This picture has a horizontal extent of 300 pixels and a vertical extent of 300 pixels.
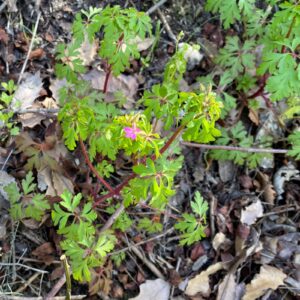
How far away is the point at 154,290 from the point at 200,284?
35cm

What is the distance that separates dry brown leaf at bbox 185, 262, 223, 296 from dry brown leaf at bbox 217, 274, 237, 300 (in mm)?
96

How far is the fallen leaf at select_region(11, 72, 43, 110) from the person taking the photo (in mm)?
3166

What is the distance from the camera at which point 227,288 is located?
10.4 ft

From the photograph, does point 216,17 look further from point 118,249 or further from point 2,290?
point 2,290

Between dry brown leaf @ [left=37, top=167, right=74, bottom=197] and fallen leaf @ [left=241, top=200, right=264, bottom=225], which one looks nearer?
dry brown leaf @ [left=37, top=167, right=74, bottom=197]

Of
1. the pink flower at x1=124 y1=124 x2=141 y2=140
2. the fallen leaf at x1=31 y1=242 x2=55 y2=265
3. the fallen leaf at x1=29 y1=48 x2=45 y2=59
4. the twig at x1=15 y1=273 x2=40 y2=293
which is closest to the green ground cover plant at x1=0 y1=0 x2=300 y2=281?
the pink flower at x1=124 y1=124 x2=141 y2=140

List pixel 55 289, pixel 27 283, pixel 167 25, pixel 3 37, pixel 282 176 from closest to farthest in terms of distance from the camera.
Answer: pixel 55 289
pixel 27 283
pixel 3 37
pixel 282 176
pixel 167 25

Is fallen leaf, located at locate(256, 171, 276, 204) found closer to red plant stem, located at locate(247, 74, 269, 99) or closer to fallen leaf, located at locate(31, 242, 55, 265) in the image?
red plant stem, located at locate(247, 74, 269, 99)

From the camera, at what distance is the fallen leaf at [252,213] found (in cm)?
341

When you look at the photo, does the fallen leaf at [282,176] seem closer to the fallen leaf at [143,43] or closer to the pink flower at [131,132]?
the fallen leaf at [143,43]

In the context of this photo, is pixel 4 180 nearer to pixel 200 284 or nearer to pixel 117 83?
pixel 117 83

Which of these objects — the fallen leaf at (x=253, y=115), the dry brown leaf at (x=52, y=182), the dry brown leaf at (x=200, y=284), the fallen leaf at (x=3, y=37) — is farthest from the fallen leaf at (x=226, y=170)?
the fallen leaf at (x=3, y=37)

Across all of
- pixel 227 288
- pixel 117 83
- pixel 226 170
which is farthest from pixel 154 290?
pixel 117 83

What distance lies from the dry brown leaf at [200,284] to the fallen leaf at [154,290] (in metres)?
0.16
